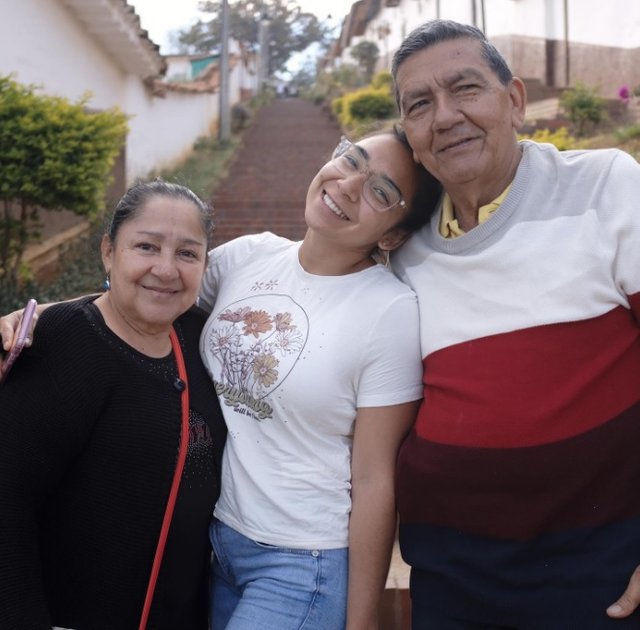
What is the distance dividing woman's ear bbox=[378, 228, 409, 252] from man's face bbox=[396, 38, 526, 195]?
0.23 meters

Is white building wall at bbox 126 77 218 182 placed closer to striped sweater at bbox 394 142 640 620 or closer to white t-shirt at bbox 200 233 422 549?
white t-shirt at bbox 200 233 422 549

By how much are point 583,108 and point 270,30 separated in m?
49.6

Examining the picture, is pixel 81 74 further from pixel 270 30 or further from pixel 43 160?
A: pixel 270 30

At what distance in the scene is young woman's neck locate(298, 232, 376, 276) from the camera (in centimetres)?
219

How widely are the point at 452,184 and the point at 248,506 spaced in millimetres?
968

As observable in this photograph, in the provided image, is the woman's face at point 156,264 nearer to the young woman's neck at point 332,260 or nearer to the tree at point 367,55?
the young woman's neck at point 332,260

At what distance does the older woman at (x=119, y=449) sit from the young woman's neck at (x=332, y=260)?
12.1 inches

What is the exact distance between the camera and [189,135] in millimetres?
17703

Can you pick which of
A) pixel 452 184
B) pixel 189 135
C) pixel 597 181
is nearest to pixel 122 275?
pixel 452 184

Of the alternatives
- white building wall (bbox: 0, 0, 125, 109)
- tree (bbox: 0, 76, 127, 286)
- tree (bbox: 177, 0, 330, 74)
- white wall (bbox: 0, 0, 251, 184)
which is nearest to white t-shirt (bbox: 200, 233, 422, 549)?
tree (bbox: 0, 76, 127, 286)

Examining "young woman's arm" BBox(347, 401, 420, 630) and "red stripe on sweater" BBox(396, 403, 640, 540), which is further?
"young woman's arm" BBox(347, 401, 420, 630)

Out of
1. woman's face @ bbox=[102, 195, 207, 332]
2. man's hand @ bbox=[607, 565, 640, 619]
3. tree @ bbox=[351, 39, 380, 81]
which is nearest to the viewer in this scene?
man's hand @ bbox=[607, 565, 640, 619]

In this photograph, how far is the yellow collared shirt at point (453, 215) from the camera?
6.52 feet

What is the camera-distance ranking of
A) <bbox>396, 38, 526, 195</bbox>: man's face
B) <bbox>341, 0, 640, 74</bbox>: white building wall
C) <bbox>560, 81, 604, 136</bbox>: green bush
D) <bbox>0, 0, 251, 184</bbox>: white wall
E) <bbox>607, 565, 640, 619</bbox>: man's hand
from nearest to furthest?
<bbox>607, 565, 640, 619</bbox>: man's hand → <bbox>396, 38, 526, 195</bbox>: man's face → <bbox>0, 0, 251, 184</bbox>: white wall → <bbox>560, 81, 604, 136</bbox>: green bush → <bbox>341, 0, 640, 74</bbox>: white building wall
